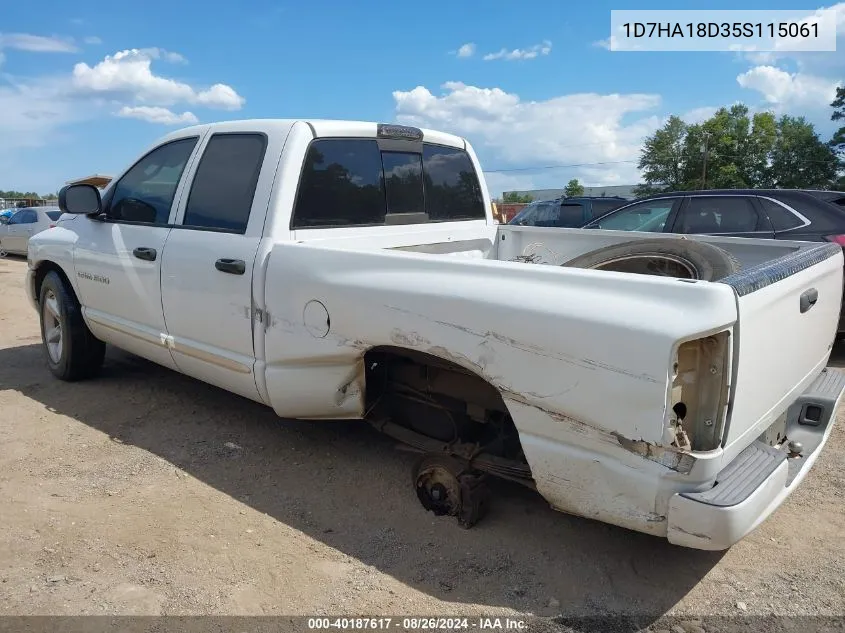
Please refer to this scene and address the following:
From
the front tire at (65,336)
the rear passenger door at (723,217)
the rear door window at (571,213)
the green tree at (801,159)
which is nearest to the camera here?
the front tire at (65,336)

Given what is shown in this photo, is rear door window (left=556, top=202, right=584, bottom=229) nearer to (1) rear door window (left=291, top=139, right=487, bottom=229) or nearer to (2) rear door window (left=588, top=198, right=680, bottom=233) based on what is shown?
(2) rear door window (left=588, top=198, right=680, bottom=233)

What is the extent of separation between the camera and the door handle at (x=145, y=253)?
13.9 feet

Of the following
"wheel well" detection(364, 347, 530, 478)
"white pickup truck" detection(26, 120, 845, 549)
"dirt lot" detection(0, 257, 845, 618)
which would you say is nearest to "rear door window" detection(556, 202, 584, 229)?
"white pickup truck" detection(26, 120, 845, 549)

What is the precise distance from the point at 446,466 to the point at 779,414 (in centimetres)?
153

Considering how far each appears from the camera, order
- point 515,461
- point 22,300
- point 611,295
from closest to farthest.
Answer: point 611,295 < point 515,461 < point 22,300

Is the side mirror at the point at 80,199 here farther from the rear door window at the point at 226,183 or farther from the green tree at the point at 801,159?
the green tree at the point at 801,159

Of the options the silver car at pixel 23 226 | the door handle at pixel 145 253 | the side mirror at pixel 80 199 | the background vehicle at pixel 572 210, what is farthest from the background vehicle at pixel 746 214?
the silver car at pixel 23 226

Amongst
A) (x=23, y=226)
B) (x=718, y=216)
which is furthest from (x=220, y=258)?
(x=23, y=226)

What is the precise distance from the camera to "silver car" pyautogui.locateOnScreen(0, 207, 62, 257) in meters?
17.1

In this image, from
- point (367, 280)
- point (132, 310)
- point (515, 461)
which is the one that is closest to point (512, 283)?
point (367, 280)

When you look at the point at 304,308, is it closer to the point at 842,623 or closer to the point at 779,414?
the point at 779,414

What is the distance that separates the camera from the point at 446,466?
322cm

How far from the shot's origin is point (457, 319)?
2.72m

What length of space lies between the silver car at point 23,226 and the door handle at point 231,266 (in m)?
15.8
